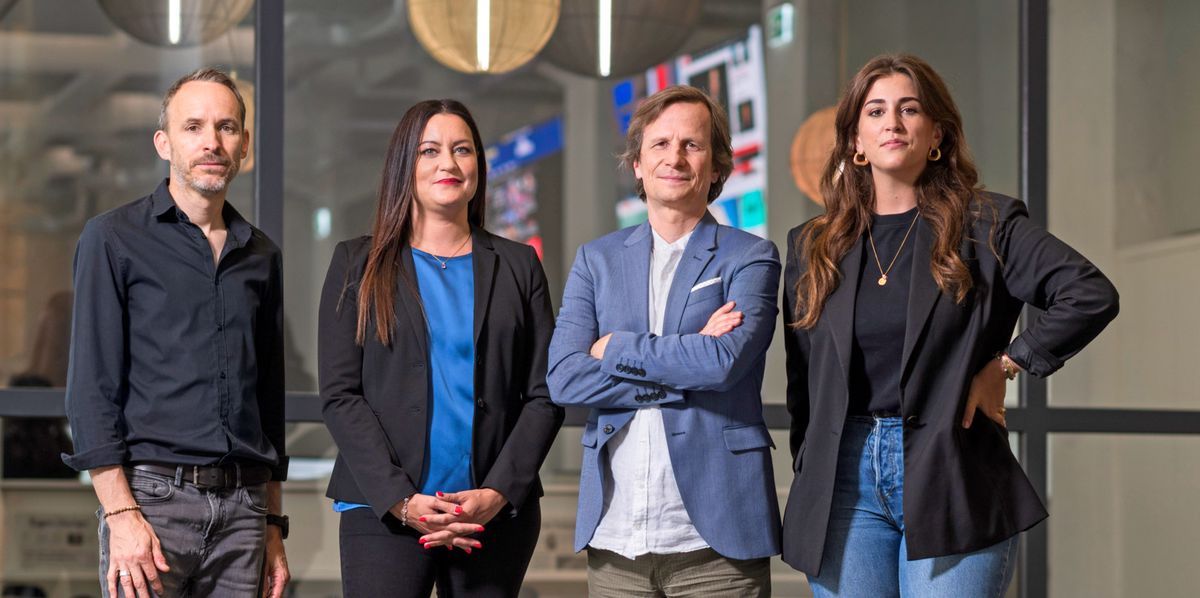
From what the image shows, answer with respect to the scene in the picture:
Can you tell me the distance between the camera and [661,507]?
243cm

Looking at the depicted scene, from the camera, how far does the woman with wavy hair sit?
2279mm

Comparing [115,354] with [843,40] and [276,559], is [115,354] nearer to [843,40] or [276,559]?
[276,559]

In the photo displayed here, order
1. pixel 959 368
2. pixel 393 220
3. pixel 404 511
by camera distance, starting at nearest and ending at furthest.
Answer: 1. pixel 959 368
2. pixel 404 511
3. pixel 393 220

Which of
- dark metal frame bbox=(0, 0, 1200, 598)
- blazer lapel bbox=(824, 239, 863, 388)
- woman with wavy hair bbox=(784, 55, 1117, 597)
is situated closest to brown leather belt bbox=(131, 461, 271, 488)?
woman with wavy hair bbox=(784, 55, 1117, 597)

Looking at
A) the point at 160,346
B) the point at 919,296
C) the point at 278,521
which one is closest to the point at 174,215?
the point at 160,346

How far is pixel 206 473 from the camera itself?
7.80ft

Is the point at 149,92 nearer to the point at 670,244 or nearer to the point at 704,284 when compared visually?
the point at 670,244

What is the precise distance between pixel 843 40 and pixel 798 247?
2.10 meters

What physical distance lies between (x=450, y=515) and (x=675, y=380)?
0.52m

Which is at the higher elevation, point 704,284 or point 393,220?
point 393,220

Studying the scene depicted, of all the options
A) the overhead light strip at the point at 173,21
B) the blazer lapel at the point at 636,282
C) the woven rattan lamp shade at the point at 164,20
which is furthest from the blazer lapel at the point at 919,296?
the overhead light strip at the point at 173,21

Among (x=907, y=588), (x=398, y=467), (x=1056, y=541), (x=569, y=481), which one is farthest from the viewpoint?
(x=1056, y=541)

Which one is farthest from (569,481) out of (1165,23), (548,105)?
(1165,23)

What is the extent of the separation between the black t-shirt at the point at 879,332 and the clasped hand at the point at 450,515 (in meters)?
0.76
